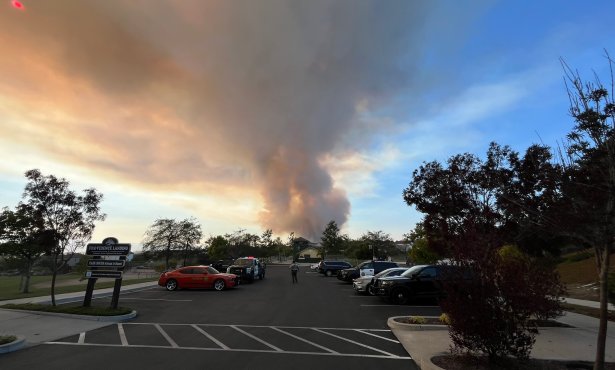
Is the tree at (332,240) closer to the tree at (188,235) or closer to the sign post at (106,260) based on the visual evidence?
the tree at (188,235)

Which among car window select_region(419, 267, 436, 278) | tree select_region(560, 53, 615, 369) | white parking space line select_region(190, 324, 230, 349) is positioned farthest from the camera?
car window select_region(419, 267, 436, 278)

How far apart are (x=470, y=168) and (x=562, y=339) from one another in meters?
5.47

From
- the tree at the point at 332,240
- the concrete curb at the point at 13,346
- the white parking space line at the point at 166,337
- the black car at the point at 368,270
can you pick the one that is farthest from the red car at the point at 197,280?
the tree at the point at 332,240

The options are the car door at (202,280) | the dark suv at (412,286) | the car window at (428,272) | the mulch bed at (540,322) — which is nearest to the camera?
the mulch bed at (540,322)

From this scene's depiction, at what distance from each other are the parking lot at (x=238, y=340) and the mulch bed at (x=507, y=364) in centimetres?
76

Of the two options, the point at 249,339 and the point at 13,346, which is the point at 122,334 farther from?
the point at 249,339

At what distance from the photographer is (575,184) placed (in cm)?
644

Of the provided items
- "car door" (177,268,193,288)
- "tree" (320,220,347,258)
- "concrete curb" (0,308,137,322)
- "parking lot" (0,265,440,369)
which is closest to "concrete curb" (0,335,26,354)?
"parking lot" (0,265,440,369)

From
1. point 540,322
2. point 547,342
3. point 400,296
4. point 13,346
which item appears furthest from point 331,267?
point 13,346

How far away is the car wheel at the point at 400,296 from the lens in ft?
57.1

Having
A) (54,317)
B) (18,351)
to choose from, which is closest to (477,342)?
(18,351)

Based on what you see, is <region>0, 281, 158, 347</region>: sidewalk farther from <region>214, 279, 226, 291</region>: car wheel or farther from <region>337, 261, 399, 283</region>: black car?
<region>337, 261, 399, 283</region>: black car

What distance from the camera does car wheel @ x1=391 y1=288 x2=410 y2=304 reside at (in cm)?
1739

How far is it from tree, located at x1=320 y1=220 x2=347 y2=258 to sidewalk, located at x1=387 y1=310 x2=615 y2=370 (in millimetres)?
94044
